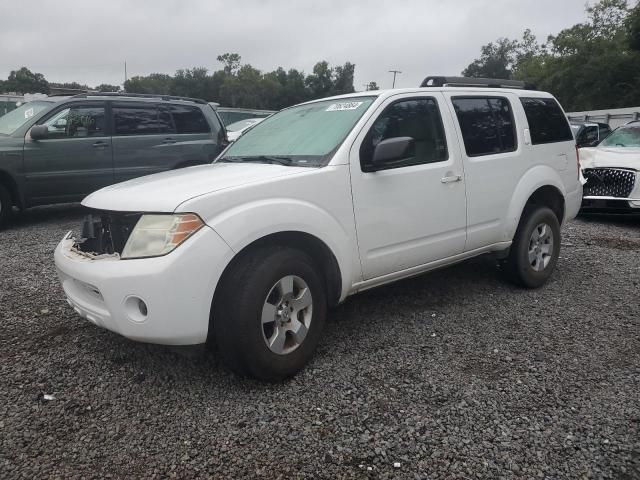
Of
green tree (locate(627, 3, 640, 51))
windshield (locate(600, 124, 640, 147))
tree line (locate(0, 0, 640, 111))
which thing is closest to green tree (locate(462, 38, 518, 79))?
tree line (locate(0, 0, 640, 111))

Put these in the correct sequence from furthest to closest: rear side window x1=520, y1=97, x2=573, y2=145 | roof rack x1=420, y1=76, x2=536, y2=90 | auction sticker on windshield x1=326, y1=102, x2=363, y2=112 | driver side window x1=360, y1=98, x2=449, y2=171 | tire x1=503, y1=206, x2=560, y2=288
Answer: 1. rear side window x1=520, y1=97, x2=573, y2=145
2. tire x1=503, y1=206, x2=560, y2=288
3. roof rack x1=420, y1=76, x2=536, y2=90
4. auction sticker on windshield x1=326, y1=102, x2=363, y2=112
5. driver side window x1=360, y1=98, x2=449, y2=171

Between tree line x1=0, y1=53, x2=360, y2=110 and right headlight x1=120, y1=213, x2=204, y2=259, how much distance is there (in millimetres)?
62878

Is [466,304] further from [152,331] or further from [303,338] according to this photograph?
[152,331]

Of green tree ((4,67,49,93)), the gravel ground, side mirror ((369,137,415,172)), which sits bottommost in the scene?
the gravel ground

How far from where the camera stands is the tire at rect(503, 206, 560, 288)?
4484 mm

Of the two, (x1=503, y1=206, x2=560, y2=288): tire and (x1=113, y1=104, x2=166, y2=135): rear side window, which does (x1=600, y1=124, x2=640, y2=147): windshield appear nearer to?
(x1=503, y1=206, x2=560, y2=288): tire

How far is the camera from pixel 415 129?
3758 mm

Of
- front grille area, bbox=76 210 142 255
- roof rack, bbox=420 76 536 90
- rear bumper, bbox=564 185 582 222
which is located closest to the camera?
front grille area, bbox=76 210 142 255

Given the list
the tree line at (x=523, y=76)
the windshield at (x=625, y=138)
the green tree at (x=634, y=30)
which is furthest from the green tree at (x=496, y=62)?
the windshield at (x=625, y=138)

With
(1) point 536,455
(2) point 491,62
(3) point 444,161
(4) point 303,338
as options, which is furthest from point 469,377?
(2) point 491,62

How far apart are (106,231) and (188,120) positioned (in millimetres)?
5625

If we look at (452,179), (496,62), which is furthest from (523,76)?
(452,179)

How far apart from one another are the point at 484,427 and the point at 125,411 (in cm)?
186

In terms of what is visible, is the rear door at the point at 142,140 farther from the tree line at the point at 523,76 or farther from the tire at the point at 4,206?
the tree line at the point at 523,76
